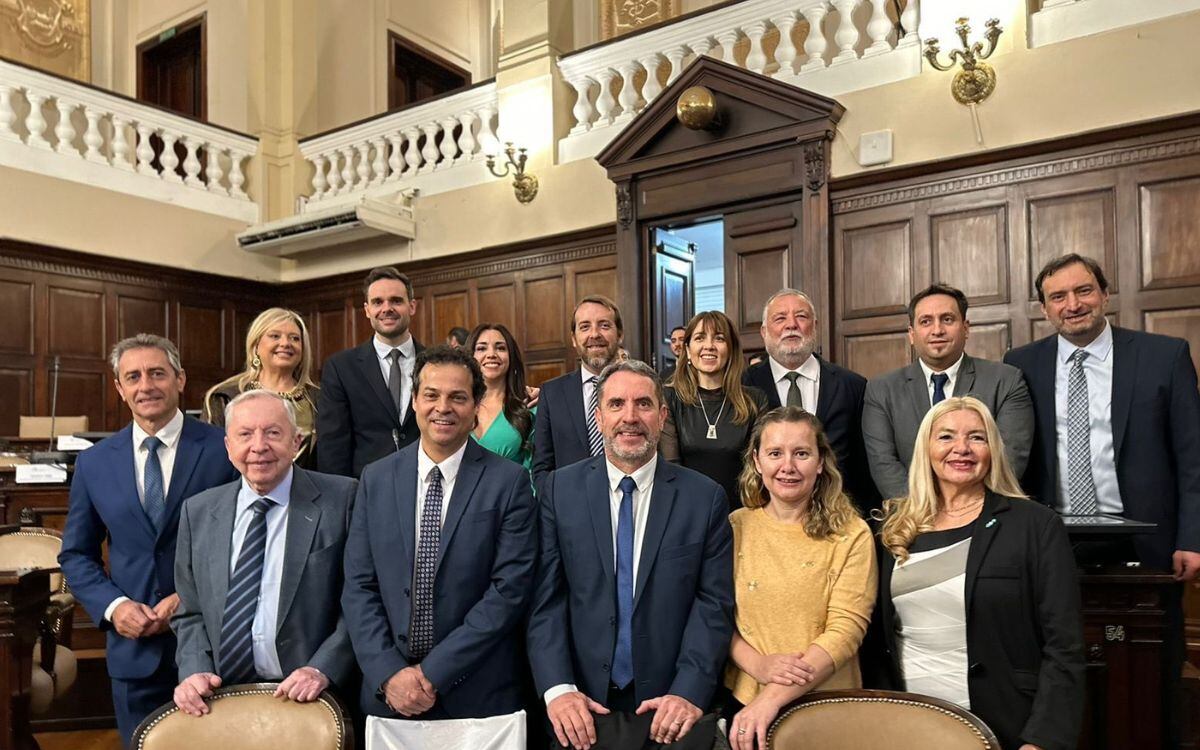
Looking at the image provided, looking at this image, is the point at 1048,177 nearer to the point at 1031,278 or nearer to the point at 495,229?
the point at 1031,278

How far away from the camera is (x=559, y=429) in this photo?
3.00 m

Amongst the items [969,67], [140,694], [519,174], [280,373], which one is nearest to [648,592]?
[140,694]

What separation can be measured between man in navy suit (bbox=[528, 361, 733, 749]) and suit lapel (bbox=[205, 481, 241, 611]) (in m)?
0.76

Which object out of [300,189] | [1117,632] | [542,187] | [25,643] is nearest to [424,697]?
[25,643]

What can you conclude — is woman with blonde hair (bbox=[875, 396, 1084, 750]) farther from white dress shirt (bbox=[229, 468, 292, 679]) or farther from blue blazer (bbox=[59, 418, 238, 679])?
blue blazer (bbox=[59, 418, 238, 679])

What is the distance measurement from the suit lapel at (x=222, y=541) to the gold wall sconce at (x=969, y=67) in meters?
4.13

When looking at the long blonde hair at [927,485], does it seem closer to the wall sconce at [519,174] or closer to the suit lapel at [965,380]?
the suit lapel at [965,380]

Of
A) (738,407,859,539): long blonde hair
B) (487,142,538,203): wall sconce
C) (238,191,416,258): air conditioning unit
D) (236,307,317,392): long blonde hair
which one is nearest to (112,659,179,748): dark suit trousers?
(236,307,317,392): long blonde hair

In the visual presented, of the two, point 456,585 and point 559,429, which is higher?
point 559,429

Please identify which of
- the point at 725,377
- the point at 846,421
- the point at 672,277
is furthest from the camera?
the point at 672,277

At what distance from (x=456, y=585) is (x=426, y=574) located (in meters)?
Answer: 0.08

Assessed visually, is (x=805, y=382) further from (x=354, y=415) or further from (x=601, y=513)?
(x=354, y=415)

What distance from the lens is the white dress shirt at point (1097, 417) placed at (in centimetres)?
272

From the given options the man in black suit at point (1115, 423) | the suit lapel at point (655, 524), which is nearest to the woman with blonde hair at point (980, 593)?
the suit lapel at point (655, 524)
